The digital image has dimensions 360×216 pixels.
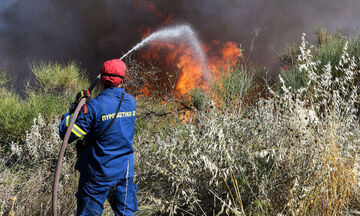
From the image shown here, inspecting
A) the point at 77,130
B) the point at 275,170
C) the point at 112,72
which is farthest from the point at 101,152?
the point at 275,170

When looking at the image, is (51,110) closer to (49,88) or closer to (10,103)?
(10,103)

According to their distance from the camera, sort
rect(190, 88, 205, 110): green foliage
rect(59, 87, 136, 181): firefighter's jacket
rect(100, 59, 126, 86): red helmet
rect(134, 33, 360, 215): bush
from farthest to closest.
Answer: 1. rect(190, 88, 205, 110): green foliage
2. rect(100, 59, 126, 86): red helmet
3. rect(59, 87, 136, 181): firefighter's jacket
4. rect(134, 33, 360, 215): bush

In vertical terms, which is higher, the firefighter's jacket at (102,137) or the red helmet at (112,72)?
the red helmet at (112,72)

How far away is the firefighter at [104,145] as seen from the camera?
236 cm

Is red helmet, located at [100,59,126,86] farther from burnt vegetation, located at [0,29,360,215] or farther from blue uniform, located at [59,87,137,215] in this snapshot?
burnt vegetation, located at [0,29,360,215]

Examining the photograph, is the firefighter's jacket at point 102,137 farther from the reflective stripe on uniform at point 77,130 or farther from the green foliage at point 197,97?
the green foliage at point 197,97

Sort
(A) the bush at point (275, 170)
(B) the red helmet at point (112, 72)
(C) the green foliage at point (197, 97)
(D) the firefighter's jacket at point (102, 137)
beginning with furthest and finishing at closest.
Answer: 1. (C) the green foliage at point (197, 97)
2. (B) the red helmet at point (112, 72)
3. (D) the firefighter's jacket at point (102, 137)
4. (A) the bush at point (275, 170)

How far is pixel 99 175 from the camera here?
239cm

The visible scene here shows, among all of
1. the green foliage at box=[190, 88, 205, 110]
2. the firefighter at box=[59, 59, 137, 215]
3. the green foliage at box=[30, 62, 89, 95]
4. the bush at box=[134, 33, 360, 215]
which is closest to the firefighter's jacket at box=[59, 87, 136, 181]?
the firefighter at box=[59, 59, 137, 215]

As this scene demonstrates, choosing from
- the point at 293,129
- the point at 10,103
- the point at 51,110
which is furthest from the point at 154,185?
the point at 10,103

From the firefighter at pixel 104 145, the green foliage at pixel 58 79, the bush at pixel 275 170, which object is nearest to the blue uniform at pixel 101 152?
the firefighter at pixel 104 145

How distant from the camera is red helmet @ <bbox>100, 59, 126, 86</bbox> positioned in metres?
2.49

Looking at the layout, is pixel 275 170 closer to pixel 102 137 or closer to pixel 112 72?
pixel 102 137

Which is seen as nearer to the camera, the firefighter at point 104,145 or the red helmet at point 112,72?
the firefighter at point 104,145
